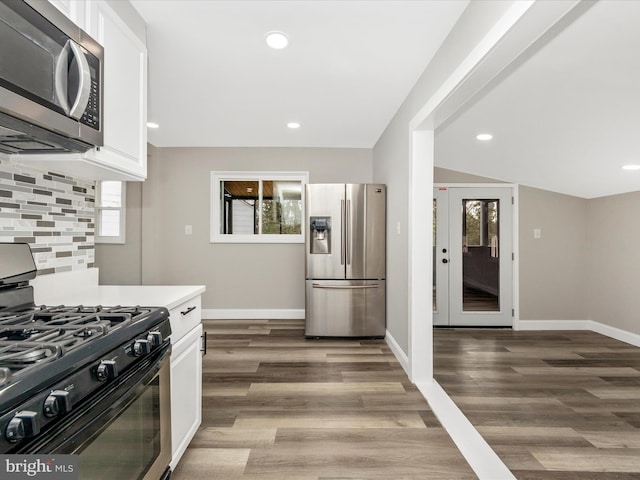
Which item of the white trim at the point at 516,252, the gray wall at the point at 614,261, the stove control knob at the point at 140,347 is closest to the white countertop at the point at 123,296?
the stove control knob at the point at 140,347

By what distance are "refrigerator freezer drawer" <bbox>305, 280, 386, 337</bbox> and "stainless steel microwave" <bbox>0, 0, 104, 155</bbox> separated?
9.58 feet

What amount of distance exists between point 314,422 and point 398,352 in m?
1.37

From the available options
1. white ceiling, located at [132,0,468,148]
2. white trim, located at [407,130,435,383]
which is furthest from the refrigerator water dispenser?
white trim, located at [407,130,435,383]

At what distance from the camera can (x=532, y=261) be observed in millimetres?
4441

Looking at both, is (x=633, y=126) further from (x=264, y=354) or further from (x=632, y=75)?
(x=264, y=354)

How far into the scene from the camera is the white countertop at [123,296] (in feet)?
5.28

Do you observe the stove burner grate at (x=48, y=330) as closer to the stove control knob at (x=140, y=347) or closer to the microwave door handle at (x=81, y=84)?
the stove control knob at (x=140, y=347)

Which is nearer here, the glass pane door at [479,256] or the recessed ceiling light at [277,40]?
the recessed ceiling light at [277,40]

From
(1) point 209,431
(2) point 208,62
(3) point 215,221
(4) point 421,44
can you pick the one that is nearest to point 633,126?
(4) point 421,44

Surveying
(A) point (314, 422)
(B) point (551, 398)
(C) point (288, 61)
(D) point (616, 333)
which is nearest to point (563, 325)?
(D) point (616, 333)

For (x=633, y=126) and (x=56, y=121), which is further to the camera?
Result: (x=633, y=126)

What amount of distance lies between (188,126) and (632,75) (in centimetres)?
381

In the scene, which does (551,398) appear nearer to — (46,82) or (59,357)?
(59,357)

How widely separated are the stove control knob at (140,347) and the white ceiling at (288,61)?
176 cm
